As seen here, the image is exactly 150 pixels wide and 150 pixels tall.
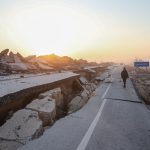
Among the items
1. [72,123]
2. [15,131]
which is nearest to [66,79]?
[72,123]

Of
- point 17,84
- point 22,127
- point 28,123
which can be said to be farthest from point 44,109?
point 17,84

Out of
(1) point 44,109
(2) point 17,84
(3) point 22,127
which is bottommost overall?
(3) point 22,127

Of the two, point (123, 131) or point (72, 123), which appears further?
point (72, 123)

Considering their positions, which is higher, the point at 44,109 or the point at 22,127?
the point at 44,109

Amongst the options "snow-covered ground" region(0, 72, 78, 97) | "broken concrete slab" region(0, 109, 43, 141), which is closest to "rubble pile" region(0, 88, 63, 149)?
"broken concrete slab" region(0, 109, 43, 141)

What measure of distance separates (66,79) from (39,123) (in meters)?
9.51

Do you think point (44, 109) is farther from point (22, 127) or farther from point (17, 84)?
point (17, 84)

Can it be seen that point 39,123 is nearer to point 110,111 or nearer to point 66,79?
point 110,111

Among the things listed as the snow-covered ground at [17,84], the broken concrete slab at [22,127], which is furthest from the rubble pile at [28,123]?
the snow-covered ground at [17,84]

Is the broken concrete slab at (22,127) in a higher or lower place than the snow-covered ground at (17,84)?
lower

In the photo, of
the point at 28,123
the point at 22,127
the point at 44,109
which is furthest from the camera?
the point at 44,109

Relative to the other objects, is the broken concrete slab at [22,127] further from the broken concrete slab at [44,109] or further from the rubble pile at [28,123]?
the broken concrete slab at [44,109]

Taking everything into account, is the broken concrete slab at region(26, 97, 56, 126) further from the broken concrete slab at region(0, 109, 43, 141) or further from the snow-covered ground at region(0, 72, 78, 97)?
the snow-covered ground at region(0, 72, 78, 97)

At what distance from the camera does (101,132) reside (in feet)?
25.3
